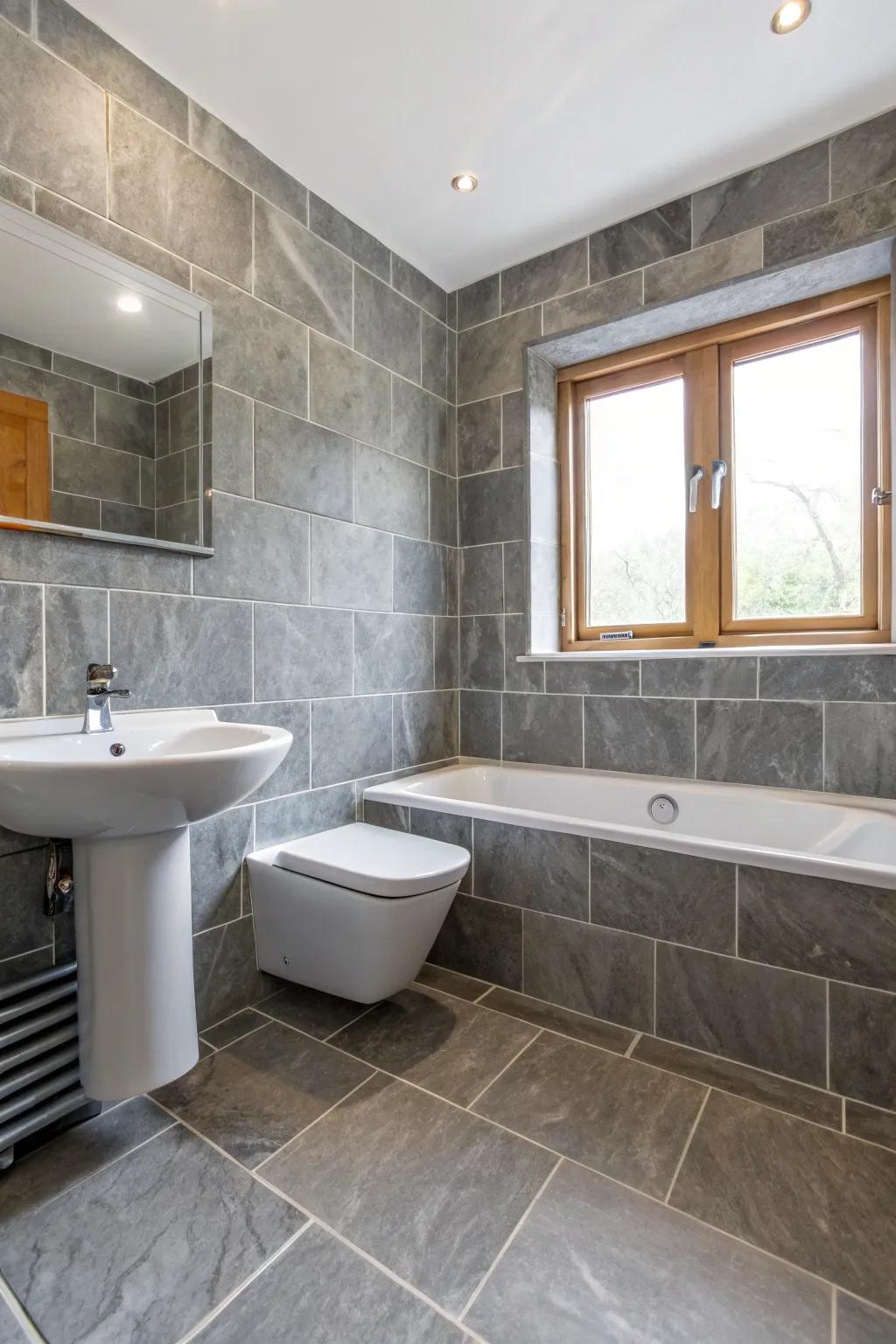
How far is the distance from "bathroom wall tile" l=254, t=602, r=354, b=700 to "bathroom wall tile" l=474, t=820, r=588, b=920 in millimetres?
692

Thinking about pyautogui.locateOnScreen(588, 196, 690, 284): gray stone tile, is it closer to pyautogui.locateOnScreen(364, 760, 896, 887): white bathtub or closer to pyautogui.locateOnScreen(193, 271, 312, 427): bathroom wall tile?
pyautogui.locateOnScreen(193, 271, 312, 427): bathroom wall tile

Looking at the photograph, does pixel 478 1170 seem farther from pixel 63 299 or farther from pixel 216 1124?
pixel 63 299

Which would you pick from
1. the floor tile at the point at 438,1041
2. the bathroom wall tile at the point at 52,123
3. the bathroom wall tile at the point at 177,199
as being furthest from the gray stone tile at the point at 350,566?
the floor tile at the point at 438,1041

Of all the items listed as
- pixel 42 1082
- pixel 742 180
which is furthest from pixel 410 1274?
pixel 742 180

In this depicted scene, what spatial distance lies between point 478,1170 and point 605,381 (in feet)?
8.77

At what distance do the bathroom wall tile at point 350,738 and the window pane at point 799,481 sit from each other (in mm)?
1373

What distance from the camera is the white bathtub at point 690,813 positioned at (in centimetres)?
161

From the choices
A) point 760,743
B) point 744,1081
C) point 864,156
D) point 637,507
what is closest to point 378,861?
point 744,1081

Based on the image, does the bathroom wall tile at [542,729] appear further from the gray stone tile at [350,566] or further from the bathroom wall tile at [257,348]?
the bathroom wall tile at [257,348]

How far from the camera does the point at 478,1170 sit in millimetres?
1310

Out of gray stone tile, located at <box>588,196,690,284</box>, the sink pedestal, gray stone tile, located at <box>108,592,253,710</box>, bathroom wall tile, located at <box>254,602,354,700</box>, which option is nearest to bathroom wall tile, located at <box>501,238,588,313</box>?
gray stone tile, located at <box>588,196,690,284</box>

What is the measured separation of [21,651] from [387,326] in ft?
5.74

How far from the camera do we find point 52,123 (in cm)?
148

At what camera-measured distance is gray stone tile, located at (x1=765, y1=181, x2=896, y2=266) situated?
1907 mm
